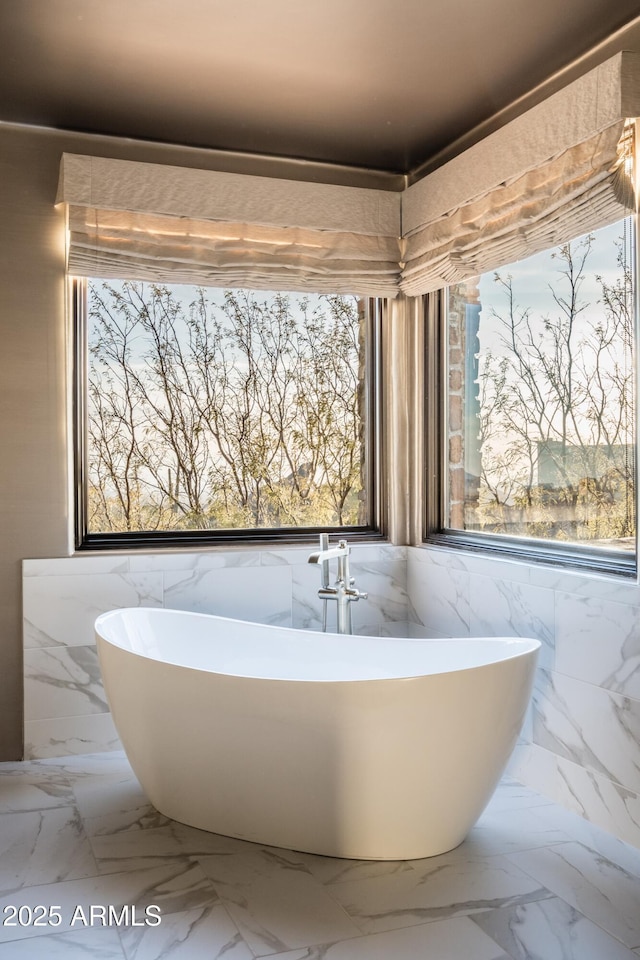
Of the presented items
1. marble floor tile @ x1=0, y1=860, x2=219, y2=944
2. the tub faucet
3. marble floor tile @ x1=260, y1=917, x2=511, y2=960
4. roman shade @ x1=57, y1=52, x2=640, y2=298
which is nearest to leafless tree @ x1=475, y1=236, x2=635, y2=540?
roman shade @ x1=57, y1=52, x2=640, y2=298

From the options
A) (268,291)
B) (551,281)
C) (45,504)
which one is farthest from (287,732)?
(268,291)

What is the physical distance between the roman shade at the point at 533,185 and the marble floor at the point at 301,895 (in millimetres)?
1967

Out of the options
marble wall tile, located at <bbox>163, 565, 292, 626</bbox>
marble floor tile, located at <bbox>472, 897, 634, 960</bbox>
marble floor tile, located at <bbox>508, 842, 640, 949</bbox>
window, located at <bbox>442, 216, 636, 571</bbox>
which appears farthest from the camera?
marble wall tile, located at <bbox>163, 565, 292, 626</bbox>

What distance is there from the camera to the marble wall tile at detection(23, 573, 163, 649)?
3.34m

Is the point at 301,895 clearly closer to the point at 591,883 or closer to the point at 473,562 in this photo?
the point at 591,883

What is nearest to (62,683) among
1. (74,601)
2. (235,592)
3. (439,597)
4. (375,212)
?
(74,601)

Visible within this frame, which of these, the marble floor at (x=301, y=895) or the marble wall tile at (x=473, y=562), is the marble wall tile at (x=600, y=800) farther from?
the marble wall tile at (x=473, y=562)

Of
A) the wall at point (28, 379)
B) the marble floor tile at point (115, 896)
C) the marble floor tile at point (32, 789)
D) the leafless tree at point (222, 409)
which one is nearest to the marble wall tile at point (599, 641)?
the marble floor tile at point (115, 896)

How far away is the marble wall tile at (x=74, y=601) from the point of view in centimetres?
334

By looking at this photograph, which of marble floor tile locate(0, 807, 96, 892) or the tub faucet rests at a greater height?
the tub faucet

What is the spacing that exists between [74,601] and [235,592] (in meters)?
0.67

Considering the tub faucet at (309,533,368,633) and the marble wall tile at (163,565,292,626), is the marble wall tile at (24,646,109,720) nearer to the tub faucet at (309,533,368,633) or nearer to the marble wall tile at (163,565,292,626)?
the marble wall tile at (163,565,292,626)

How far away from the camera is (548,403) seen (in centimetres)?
306

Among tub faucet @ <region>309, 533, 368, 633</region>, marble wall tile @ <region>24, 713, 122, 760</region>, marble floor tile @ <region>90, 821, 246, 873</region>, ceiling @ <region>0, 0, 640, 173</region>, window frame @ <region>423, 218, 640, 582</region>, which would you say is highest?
ceiling @ <region>0, 0, 640, 173</region>
